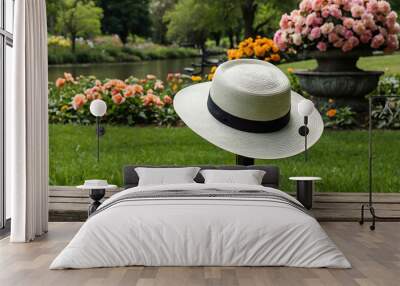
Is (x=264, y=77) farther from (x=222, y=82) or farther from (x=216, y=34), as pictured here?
(x=216, y=34)

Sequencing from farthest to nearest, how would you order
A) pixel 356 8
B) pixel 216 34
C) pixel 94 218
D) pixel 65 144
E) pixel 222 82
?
pixel 216 34, pixel 65 144, pixel 356 8, pixel 222 82, pixel 94 218

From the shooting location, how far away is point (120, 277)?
4.70m

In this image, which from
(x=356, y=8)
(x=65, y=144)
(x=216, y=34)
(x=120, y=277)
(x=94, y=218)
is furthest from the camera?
(x=216, y=34)

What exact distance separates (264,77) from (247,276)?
2.54 metres

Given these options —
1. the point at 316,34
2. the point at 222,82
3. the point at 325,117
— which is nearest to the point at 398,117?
the point at 325,117

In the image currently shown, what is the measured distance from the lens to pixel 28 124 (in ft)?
19.7

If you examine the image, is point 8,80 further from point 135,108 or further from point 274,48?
point 274,48

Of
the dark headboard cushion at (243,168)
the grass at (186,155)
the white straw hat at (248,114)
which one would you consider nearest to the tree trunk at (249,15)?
the grass at (186,155)

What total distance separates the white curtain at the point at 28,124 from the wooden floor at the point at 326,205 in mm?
791

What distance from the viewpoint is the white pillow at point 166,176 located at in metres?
6.70

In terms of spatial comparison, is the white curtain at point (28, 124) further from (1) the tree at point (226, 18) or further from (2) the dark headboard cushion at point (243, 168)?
(1) the tree at point (226, 18)

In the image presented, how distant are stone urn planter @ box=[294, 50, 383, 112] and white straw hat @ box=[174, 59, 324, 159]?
221 centimetres

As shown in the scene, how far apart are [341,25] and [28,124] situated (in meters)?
4.14

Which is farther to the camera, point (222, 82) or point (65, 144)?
point (65, 144)
